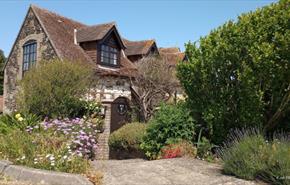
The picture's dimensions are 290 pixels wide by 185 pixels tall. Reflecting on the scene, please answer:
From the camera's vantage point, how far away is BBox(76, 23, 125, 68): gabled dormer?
20.8 meters

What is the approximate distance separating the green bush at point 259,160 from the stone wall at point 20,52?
51.7ft

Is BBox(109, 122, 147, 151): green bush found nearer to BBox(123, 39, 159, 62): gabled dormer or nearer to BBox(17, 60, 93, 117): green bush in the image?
BBox(17, 60, 93, 117): green bush

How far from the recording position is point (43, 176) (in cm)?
598

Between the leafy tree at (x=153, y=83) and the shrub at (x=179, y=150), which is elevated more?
the leafy tree at (x=153, y=83)

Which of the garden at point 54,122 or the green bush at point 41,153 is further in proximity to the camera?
the garden at point 54,122

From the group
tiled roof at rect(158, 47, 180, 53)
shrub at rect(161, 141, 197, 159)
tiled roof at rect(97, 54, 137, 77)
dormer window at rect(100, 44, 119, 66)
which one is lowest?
shrub at rect(161, 141, 197, 159)

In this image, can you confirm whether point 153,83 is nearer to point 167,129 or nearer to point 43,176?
point 167,129

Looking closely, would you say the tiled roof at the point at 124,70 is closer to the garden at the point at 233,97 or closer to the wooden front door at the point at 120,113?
the wooden front door at the point at 120,113

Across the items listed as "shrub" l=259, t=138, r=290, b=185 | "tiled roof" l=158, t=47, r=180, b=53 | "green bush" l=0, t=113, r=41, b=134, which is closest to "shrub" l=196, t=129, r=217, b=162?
"shrub" l=259, t=138, r=290, b=185

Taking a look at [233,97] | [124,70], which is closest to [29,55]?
[124,70]

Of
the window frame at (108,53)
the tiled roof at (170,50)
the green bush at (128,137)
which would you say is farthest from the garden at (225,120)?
the tiled roof at (170,50)

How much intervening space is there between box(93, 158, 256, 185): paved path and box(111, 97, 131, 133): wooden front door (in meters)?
8.78

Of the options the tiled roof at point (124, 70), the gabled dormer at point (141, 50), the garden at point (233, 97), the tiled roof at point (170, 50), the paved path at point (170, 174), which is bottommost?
the paved path at point (170, 174)

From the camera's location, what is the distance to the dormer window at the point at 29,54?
21500mm
